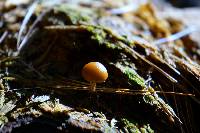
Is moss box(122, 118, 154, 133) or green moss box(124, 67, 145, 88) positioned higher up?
green moss box(124, 67, 145, 88)

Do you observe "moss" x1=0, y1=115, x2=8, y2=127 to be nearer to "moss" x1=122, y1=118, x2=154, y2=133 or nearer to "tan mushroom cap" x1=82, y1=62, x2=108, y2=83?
"tan mushroom cap" x1=82, y1=62, x2=108, y2=83

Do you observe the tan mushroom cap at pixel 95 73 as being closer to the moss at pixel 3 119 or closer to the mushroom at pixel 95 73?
the mushroom at pixel 95 73

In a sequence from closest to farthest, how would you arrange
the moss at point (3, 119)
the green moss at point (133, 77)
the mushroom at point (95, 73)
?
the moss at point (3, 119) < the mushroom at point (95, 73) < the green moss at point (133, 77)

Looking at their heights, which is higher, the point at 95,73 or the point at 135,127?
the point at 95,73

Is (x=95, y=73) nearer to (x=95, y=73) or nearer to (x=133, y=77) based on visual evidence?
(x=95, y=73)

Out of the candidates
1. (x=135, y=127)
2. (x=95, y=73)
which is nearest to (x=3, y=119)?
(x=95, y=73)

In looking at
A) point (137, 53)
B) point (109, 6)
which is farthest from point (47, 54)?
point (109, 6)

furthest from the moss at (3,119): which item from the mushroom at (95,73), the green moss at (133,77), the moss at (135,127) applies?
the green moss at (133,77)

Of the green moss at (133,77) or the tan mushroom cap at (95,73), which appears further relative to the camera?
the green moss at (133,77)

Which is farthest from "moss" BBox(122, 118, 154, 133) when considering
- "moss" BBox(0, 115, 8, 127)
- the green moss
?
"moss" BBox(0, 115, 8, 127)

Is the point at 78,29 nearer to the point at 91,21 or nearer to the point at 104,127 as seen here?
the point at 91,21

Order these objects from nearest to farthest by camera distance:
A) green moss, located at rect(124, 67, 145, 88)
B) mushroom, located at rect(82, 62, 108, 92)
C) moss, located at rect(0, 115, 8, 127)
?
1. moss, located at rect(0, 115, 8, 127)
2. mushroom, located at rect(82, 62, 108, 92)
3. green moss, located at rect(124, 67, 145, 88)
